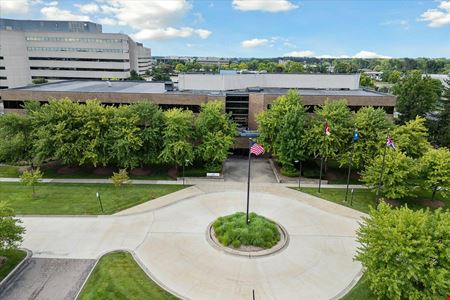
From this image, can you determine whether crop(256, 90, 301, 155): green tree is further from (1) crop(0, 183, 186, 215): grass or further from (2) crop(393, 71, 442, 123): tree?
(2) crop(393, 71, 442, 123): tree

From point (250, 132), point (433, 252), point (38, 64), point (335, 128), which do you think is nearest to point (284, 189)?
point (335, 128)

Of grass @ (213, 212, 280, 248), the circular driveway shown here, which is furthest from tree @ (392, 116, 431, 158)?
grass @ (213, 212, 280, 248)

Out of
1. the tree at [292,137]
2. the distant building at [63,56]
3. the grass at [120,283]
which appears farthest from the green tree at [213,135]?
the distant building at [63,56]

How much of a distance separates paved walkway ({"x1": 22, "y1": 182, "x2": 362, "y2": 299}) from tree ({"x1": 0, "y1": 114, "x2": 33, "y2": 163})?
11553 millimetres

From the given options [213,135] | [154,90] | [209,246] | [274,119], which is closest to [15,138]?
[154,90]

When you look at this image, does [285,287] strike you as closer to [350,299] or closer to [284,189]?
[350,299]

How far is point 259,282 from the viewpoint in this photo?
18.1 m

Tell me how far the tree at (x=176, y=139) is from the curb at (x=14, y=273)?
15.9 meters

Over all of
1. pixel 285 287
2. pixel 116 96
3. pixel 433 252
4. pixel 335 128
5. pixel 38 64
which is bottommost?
pixel 285 287

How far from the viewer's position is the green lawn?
95.7 ft

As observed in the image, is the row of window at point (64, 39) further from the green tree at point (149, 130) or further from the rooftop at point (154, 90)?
the green tree at point (149, 130)

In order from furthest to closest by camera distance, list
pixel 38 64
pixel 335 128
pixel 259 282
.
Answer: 1. pixel 38 64
2. pixel 335 128
3. pixel 259 282

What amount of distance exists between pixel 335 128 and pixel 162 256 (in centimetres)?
2258

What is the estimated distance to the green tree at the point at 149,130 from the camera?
33781 mm
